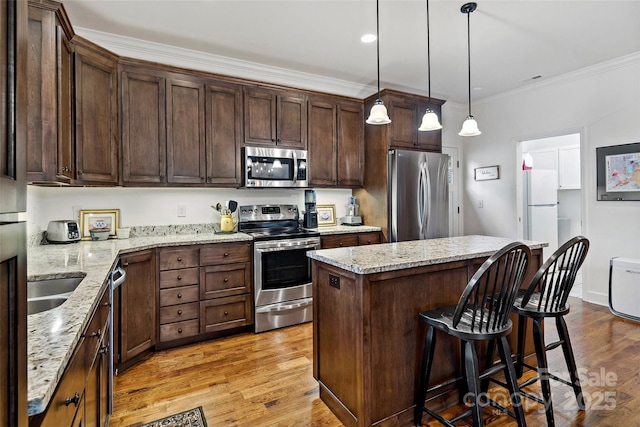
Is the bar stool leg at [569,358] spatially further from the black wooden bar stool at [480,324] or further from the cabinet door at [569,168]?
the cabinet door at [569,168]

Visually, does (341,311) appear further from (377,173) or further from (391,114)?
(391,114)

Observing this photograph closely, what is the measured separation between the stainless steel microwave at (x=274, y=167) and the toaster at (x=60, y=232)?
5.06 ft

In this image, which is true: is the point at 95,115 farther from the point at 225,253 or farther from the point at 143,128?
the point at 225,253

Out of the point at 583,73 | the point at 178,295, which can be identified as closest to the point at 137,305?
the point at 178,295

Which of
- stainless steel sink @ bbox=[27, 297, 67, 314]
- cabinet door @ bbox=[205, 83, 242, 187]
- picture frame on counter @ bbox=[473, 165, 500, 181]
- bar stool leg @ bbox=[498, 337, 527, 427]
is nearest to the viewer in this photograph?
stainless steel sink @ bbox=[27, 297, 67, 314]

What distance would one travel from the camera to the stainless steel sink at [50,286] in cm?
166

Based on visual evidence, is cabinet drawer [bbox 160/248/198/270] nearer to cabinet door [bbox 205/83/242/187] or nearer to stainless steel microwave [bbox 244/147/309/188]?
cabinet door [bbox 205/83/242/187]

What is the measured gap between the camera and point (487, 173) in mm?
4969

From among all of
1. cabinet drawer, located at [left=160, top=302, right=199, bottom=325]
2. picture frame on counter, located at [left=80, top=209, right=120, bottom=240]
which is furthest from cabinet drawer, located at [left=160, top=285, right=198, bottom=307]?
picture frame on counter, located at [left=80, top=209, right=120, bottom=240]

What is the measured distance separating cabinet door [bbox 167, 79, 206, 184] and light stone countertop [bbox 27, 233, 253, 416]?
2.33ft

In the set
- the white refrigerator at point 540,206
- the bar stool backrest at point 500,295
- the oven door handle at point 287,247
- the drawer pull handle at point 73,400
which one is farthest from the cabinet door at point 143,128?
the white refrigerator at point 540,206

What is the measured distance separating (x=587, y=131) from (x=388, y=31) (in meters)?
2.72

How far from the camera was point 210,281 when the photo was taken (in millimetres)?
3041

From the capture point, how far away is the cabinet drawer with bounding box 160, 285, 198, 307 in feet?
9.36
